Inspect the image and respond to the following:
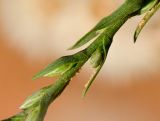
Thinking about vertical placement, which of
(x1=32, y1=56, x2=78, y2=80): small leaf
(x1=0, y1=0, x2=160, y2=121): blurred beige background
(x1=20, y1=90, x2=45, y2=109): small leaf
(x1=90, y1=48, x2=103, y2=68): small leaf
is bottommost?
(x1=0, y1=0, x2=160, y2=121): blurred beige background

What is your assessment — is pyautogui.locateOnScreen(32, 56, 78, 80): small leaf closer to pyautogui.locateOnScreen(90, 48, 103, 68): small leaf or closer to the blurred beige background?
pyautogui.locateOnScreen(90, 48, 103, 68): small leaf

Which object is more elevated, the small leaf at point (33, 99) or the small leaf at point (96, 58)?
the small leaf at point (96, 58)

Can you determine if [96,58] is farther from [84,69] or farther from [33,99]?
[84,69]

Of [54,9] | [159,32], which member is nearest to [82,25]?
[54,9]

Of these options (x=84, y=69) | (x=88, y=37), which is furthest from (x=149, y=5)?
(x=84, y=69)

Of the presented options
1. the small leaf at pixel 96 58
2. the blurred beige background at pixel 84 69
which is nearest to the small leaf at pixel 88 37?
the small leaf at pixel 96 58

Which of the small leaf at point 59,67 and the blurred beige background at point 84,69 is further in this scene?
the blurred beige background at point 84,69

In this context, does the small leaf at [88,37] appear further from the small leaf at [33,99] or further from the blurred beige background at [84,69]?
the blurred beige background at [84,69]

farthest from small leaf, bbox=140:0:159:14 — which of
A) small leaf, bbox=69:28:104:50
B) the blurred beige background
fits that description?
Result: the blurred beige background

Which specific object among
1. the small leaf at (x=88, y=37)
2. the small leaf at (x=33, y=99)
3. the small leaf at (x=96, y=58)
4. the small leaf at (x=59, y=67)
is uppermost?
the small leaf at (x=88, y=37)

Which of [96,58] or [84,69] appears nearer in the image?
[96,58]
